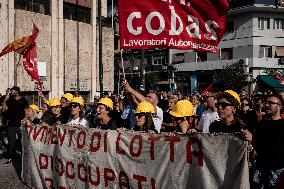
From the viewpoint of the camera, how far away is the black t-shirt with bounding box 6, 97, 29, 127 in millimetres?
10461

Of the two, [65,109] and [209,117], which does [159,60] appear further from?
[209,117]

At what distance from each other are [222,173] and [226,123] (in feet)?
3.05

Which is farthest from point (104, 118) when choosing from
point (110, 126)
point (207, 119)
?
point (207, 119)

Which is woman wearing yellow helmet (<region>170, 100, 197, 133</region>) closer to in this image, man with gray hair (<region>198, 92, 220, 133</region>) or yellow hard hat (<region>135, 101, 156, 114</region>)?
yellow hard hat (<region>135, 101, 156, 114</region>)

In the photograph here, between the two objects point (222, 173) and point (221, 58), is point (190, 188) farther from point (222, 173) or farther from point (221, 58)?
point (221, 58)

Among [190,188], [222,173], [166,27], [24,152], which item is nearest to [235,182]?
[222,173]

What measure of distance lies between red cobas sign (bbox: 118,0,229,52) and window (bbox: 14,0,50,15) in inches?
620

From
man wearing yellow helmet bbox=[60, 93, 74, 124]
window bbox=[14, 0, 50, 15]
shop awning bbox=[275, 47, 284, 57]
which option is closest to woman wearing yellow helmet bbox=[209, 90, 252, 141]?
man wearing yellow helmet bbox=[60, 93, 74, 124]

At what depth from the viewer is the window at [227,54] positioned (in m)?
43.3

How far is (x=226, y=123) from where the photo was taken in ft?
16.8

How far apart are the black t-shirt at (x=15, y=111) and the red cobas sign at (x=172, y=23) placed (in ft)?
15.8

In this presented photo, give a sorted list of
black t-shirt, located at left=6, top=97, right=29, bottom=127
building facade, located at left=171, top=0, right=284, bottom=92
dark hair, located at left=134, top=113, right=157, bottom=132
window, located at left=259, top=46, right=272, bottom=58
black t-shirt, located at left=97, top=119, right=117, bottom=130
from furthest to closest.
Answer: window, located at left=259, top=46, right=272, bottom=58 < building facade, located at left=171, top=0, right=284, bottom=92 < black t-shirt, located at left=6, top=97, right=29, bottom=127 < black t-shirt, located at left=97, top=119, right=117, bottom=130 < dark hair, located at left=134, top=113, right=157, bottom=132

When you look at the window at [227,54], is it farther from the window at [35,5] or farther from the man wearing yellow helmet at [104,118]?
the man wearing yellow helmet at [104,118]

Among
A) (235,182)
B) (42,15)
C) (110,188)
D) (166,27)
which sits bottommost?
(110,188)
